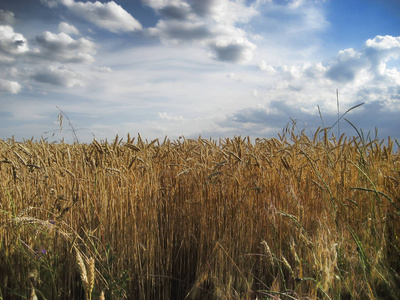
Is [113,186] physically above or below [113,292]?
above

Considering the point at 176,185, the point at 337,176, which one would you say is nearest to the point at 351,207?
the point at 337,176

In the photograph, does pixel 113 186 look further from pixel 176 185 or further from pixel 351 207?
pixel 351 207

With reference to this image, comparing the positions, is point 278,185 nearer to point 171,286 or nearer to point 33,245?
point 171,286

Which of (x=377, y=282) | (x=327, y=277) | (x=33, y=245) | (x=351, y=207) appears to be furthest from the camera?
(x=351, y=207)

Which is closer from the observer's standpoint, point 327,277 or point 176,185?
point 327,277

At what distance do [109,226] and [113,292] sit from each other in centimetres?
49

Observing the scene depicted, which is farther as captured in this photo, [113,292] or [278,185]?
[278,185]

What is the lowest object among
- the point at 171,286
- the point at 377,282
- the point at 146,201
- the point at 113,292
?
the point at 171,286

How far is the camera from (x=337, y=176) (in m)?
3.10

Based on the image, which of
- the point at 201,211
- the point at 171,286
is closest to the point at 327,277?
the point at 201,211

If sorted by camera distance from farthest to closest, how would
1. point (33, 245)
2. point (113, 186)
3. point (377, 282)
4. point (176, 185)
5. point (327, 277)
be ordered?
point (176, 185) → point (113, 186) → point (33, 245) → point (377, 282) → point (327, 277)

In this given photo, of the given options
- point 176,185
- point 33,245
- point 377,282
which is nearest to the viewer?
point 377,282

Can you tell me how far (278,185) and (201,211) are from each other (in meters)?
0.70

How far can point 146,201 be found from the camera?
2393 millimetres
